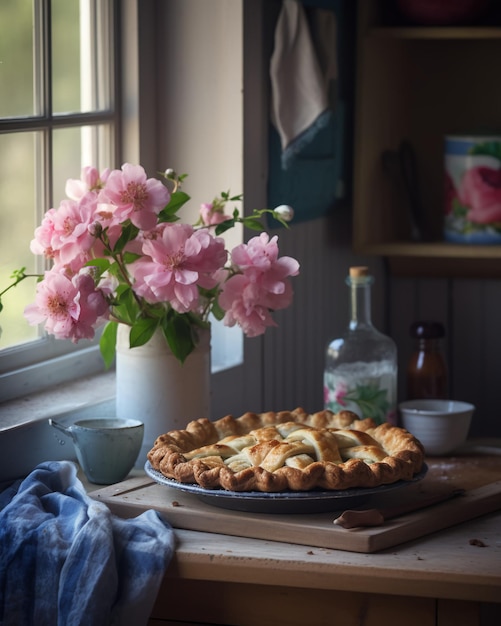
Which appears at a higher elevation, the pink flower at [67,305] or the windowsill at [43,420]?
the pink flower at [67,305]

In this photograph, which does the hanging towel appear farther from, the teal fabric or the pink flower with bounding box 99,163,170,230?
the pink flower with bounding box 99,163,170,230

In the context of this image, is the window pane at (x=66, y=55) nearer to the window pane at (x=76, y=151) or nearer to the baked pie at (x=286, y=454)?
the window pane at (x=76, y=151)

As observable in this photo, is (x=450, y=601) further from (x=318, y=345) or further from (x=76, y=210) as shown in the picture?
(x=318, y=345)

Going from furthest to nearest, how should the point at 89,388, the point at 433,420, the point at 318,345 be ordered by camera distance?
the point at 318,345 → the point at 89,388 → the point at 433,420

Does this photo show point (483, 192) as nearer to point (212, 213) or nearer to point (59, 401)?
point (212, 213)

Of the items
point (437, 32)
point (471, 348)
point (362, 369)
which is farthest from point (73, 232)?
point (471, 348)

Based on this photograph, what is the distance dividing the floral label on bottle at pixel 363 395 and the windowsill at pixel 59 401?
A: 14.1 inches

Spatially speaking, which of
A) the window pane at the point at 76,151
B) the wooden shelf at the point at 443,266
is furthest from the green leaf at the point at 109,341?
the wooden shelf at the point at 443,266

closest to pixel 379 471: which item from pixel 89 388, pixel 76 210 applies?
pixel 76 210

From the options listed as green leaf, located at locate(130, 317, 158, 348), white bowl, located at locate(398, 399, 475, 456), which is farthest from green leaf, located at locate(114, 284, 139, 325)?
white bowl, located at locate(398, 399, 475, 456)

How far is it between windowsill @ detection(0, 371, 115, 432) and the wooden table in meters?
0.35

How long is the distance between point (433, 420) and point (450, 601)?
48cm

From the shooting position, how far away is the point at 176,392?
5.14 ft

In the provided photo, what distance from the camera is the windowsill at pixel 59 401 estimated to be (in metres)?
1.56
